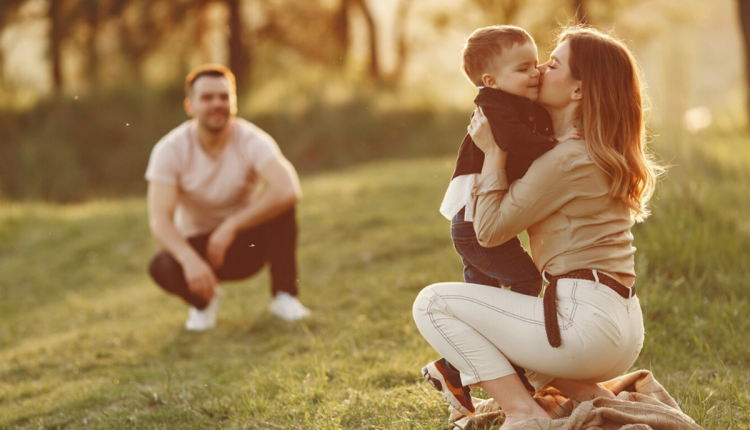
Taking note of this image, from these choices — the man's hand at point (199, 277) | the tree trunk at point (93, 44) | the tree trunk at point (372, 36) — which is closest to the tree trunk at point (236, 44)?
the tree trunk at point (93, 44)

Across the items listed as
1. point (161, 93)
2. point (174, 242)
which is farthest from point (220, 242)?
point (161, 93)

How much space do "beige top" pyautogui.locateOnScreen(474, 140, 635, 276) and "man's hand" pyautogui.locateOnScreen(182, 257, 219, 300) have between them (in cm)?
261

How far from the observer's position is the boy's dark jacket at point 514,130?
8.20 ft

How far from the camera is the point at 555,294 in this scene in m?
2.56

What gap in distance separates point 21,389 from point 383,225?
4.49 meters

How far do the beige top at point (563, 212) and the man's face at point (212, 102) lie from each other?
2.86 meters

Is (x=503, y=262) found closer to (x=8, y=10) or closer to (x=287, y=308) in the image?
(x=287, y=308)

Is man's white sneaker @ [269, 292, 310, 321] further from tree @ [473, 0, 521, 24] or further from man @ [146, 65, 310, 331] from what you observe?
tree @ [473, 0, 521, 24]

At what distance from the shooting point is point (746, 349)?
371cm

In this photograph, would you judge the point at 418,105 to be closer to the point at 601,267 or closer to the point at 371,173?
the point at 371,173

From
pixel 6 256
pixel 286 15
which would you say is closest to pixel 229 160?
pixel 6 256

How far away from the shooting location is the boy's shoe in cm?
276

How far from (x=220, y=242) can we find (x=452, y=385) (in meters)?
2.60

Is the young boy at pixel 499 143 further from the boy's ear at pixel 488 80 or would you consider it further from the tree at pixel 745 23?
the tree at pixel 745 23
